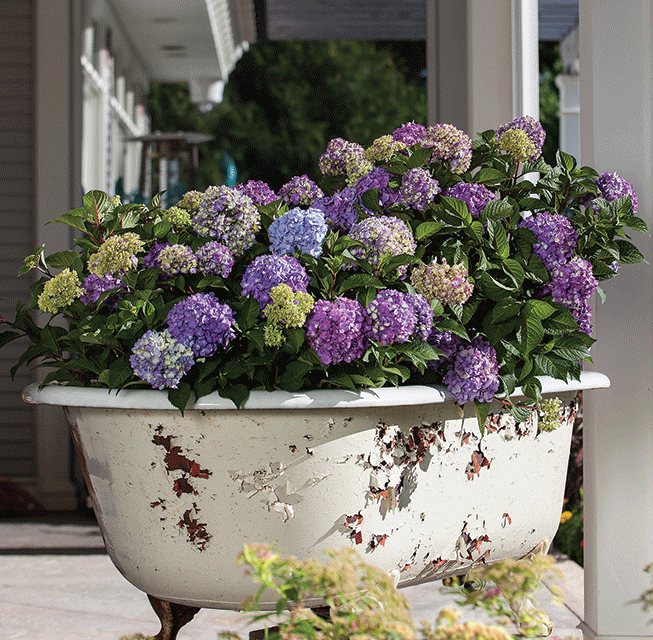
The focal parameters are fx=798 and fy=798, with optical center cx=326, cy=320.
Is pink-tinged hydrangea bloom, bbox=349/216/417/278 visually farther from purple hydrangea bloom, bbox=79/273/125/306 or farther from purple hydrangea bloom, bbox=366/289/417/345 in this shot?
purple hydrangea bloom, bbox=79/273/125/306

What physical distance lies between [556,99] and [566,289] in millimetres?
11384

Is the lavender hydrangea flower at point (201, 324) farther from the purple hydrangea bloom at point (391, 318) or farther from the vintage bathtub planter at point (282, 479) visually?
the purple hydrangea bloom at point (391, 318)

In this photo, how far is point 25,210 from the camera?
3523 mm

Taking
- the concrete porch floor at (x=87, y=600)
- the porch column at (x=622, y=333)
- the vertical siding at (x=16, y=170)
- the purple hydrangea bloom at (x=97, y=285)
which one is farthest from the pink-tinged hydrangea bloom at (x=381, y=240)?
the vertical siding at (x=16, y=170)

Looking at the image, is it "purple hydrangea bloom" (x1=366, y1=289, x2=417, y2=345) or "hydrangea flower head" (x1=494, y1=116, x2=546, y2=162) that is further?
"hydrangea flower head" (x1=494, y1=116, x2=546, y2=162)

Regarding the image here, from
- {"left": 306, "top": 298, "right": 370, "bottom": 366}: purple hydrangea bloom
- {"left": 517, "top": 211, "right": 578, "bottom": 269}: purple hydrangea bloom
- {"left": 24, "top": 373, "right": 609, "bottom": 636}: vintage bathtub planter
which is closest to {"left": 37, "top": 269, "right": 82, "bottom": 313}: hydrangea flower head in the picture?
{"left": 24, "top": 373, "right": 609, "bottom": 636}: vintage bathtub planter

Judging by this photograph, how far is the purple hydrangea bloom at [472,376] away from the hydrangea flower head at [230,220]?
371 mm

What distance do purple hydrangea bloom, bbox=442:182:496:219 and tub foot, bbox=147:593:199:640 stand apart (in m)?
0.79

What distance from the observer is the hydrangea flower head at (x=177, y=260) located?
1197 mm

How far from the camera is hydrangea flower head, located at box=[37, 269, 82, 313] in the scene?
123 centimetres

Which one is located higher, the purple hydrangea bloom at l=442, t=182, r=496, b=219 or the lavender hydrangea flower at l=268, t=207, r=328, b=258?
the purple hydrangea bloom at l=442, t=182, r=496, b=219

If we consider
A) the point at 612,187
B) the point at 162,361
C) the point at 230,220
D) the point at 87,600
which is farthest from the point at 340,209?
the point at 87,600

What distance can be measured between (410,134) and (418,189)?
0.62 feet

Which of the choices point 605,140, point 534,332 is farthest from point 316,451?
point 605,140
